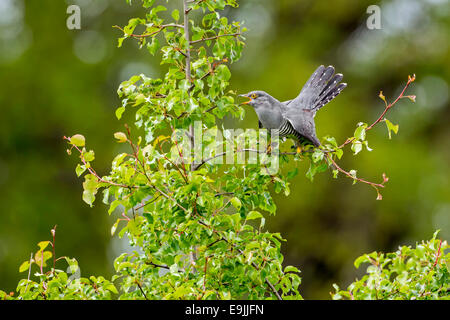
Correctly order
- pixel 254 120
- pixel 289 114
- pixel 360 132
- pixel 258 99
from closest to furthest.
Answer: pixel 360 132 < pixel 258 99 < pixel 289 114 < pixel 254 120

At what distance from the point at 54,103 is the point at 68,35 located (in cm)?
125

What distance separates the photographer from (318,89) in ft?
16.1

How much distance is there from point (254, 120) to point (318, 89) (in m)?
4.44

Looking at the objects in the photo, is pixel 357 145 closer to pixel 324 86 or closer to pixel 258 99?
pixel 258 99

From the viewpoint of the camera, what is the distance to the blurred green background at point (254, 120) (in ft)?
31.9

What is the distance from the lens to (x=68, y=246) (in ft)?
31.1


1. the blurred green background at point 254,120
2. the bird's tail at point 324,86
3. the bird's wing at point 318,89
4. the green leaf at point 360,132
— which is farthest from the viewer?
the blurred green background at point 254,120

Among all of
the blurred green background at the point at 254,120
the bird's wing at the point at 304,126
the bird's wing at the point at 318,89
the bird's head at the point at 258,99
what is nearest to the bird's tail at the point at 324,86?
the bird's wing at the point at 318,89

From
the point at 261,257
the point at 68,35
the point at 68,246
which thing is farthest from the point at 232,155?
the point at 68,35

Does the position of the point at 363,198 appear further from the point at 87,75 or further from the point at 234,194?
the point at 234,194

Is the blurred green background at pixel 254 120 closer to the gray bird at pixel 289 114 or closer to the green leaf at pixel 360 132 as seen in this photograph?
the gray bird at pixel 289 114

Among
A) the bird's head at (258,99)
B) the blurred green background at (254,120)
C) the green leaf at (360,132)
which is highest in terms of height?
the blurred green background at (254,120)

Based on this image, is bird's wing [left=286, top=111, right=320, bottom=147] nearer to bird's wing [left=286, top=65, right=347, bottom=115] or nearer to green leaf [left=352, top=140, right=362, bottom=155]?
bird's wing [left=286, top=65, right=347, bottom=115]

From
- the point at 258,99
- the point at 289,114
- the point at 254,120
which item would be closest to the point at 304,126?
the point at 289,114
